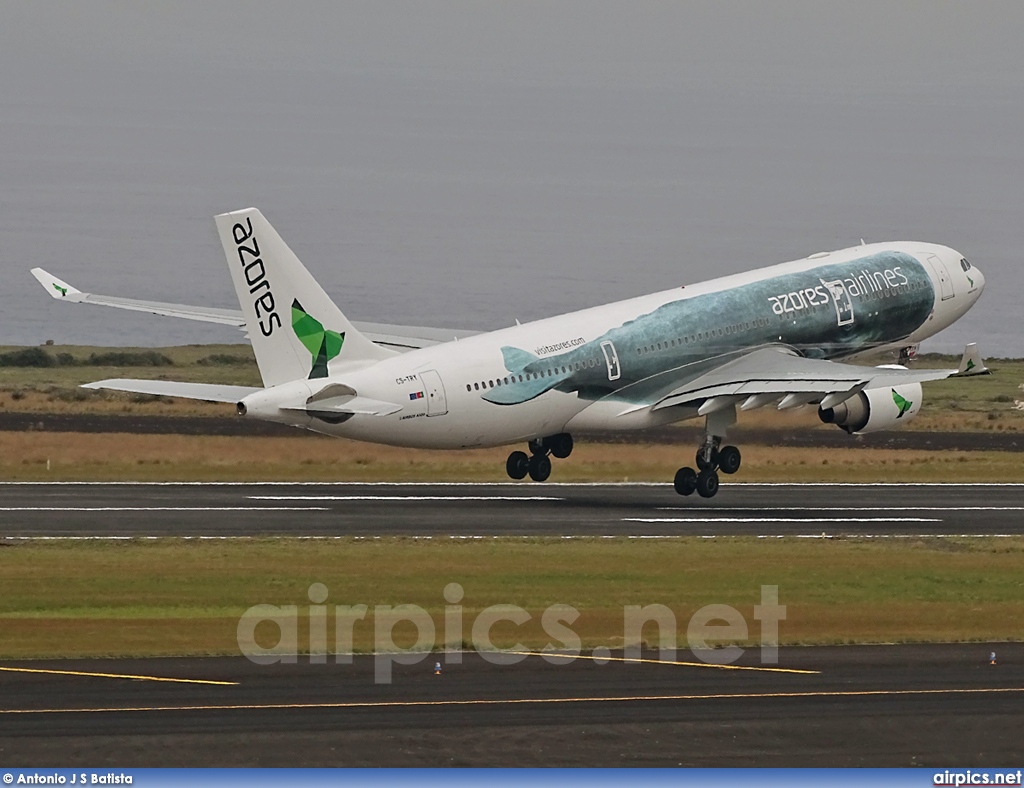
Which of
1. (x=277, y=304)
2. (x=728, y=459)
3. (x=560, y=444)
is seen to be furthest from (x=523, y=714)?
(x=560, y=444)

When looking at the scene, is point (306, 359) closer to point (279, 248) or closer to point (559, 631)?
point (279, 248)

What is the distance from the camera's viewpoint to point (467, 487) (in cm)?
6125

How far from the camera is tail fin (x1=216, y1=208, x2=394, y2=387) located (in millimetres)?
48906

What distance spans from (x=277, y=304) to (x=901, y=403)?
800 inches

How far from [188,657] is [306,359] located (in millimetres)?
20349

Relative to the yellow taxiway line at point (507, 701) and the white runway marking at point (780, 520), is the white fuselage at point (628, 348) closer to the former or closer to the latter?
the white runway marking at point (780, 520)

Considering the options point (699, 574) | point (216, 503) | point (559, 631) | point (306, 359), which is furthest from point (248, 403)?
point (559, 631)

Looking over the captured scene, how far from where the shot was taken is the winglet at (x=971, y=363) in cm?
5169

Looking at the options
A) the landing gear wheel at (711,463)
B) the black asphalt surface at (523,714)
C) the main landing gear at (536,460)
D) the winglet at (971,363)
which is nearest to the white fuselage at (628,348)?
the landing gear wheel at (711,463)

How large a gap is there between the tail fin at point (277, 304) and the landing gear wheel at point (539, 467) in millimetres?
12152

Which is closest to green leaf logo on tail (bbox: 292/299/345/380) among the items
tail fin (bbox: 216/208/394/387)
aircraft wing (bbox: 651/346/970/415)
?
tail fin (bbox: 216/208/394/387)

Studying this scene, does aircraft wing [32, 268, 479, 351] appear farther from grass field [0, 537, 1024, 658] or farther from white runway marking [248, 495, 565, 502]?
grass field [0, 537, 1024, 658]

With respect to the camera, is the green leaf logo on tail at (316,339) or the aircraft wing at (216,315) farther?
the aircraft wing at (216,315)

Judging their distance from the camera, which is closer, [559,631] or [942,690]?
[942,690]
